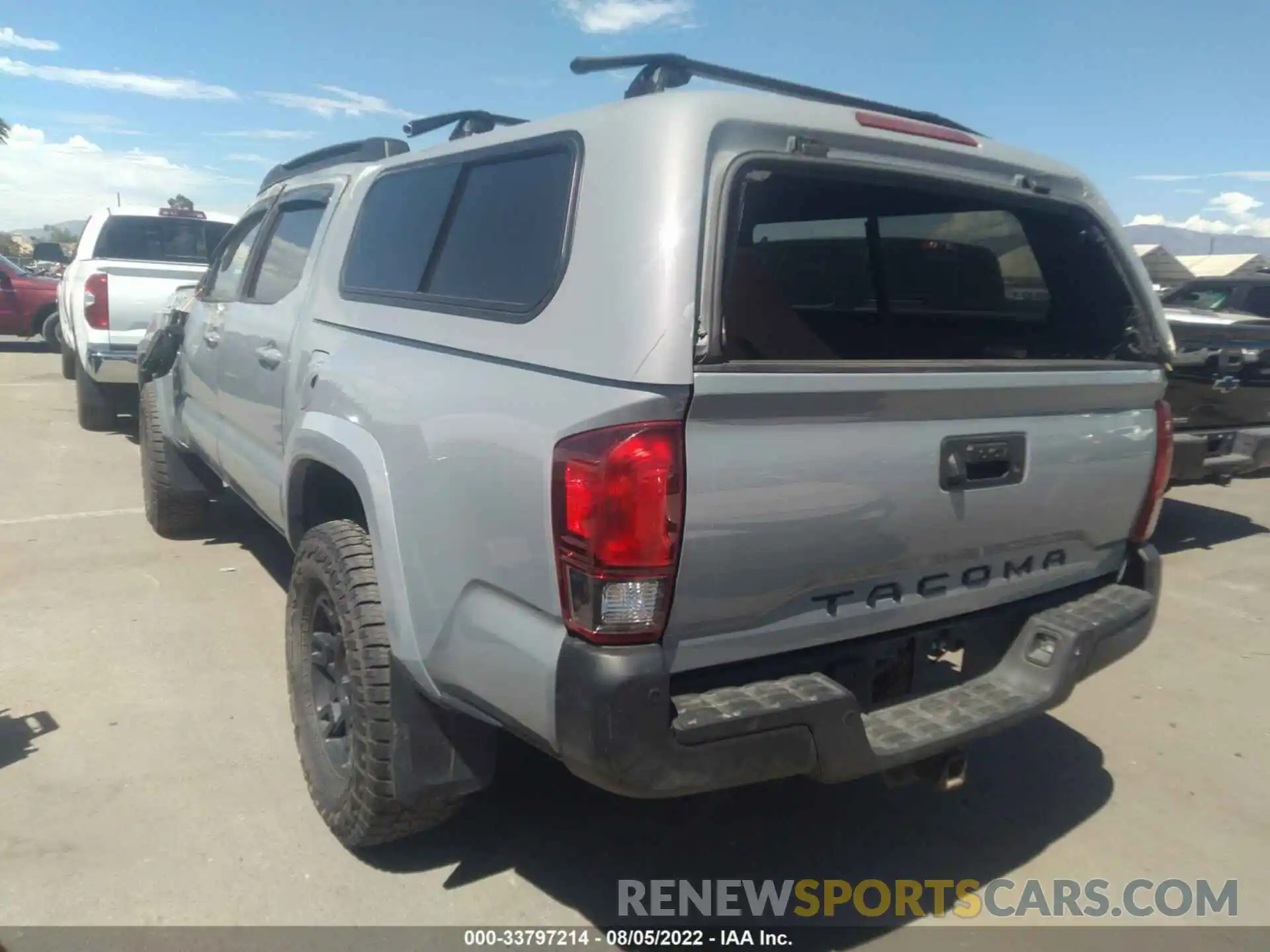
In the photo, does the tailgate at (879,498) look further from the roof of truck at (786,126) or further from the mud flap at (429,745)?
the mud flap at (429,745)

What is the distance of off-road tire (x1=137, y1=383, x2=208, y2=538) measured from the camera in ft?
18.7

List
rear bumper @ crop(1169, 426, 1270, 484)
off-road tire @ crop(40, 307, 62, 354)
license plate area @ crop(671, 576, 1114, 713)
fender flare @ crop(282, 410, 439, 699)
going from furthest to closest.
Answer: off-road tire @ crop(40, 307, 62, 354) → rear bumper @ crop(1169, 426, 1270, 484) → fender flare @ crop(282, 410, 439, 699) → license plate area @ crop(671, 576, 1114, 713)

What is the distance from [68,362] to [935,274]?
11.8 meters

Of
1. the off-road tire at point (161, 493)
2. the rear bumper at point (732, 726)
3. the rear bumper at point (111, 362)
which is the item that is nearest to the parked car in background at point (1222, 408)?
the rear bumper at point (732, 726)

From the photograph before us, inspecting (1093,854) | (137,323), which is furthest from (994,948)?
(137,323)

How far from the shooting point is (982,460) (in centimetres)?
254

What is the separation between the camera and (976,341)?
352 centimetres

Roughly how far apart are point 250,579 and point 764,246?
335 cm

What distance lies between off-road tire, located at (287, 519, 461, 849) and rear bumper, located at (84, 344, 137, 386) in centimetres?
592

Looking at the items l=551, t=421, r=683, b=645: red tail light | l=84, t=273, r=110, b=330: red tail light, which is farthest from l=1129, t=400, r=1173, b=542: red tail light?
l=84, t=273, r=110, b=330: red tail light

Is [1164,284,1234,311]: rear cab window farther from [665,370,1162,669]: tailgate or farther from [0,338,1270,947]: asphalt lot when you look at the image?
[665,370,1162,669]: tailgate

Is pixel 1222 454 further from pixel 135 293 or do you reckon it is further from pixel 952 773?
pixel 135 293

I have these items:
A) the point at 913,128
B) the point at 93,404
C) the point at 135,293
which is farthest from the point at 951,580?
the point at 93,404

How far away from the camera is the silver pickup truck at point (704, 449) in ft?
6.91
